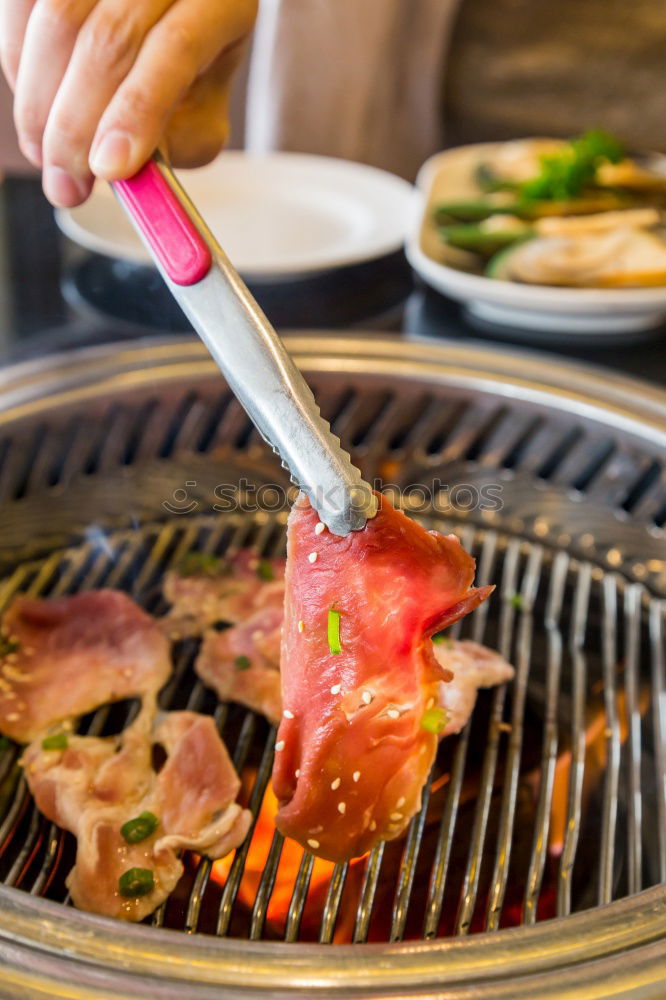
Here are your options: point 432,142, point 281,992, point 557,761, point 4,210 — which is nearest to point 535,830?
point 557,761

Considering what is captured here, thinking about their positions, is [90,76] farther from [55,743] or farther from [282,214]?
[282,214]

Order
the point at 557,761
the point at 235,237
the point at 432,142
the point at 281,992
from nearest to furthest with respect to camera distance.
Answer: the point at 281,992, the point at 557,761, the point at 235,237, the point at 432,142

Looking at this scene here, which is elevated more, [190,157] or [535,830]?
[190,157]

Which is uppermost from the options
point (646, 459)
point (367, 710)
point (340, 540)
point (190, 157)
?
point (190, 157)

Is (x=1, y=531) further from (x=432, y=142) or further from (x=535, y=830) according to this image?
(x=432, y=142)

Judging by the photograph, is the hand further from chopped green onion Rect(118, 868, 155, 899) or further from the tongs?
chopped green onion Rect(118, 868, 155, 899)

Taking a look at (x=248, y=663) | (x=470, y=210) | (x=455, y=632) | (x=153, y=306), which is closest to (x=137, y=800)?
(x=248, y=663)
